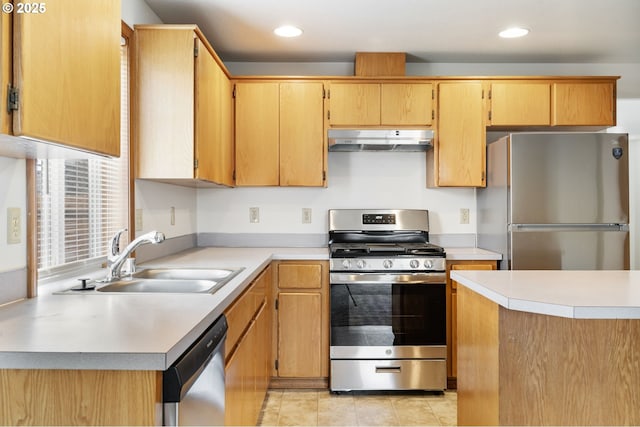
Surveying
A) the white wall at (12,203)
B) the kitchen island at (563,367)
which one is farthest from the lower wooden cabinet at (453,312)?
the white wall at (12,203)

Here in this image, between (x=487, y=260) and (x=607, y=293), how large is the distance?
58.9 inches

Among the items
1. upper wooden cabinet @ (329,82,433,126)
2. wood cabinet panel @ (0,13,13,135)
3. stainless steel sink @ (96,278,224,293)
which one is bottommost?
stainless steel sink @ (96,278,224,293)

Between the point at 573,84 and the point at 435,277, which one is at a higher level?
the point at 573,84

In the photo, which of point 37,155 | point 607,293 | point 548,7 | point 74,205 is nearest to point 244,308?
point 74,205

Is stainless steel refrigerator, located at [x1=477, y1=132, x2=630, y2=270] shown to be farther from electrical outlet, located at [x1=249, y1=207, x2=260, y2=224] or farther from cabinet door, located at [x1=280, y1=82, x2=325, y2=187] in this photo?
electrical outlet, located at [x1=249, y1=207, x2=260, y2=224]

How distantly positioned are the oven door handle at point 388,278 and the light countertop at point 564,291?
946 mm

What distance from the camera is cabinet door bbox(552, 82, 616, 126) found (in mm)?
3227

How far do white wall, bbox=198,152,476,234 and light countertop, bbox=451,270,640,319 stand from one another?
63.2 inches

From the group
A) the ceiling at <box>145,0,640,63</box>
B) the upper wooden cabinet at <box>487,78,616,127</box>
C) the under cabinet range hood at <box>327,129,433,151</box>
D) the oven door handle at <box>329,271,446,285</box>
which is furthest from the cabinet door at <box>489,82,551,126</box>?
the oven door handle at <box>329,271,446,285</box>

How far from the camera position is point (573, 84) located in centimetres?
323

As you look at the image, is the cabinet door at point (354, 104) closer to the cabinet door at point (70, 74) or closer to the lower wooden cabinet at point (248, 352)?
the lower wooden cabinet at point (248, 352)

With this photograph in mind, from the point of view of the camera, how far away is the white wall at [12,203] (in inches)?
55.7

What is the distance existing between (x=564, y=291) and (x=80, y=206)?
195 centimetres

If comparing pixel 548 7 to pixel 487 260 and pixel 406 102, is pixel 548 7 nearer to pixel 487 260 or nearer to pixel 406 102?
pixel 406 102
